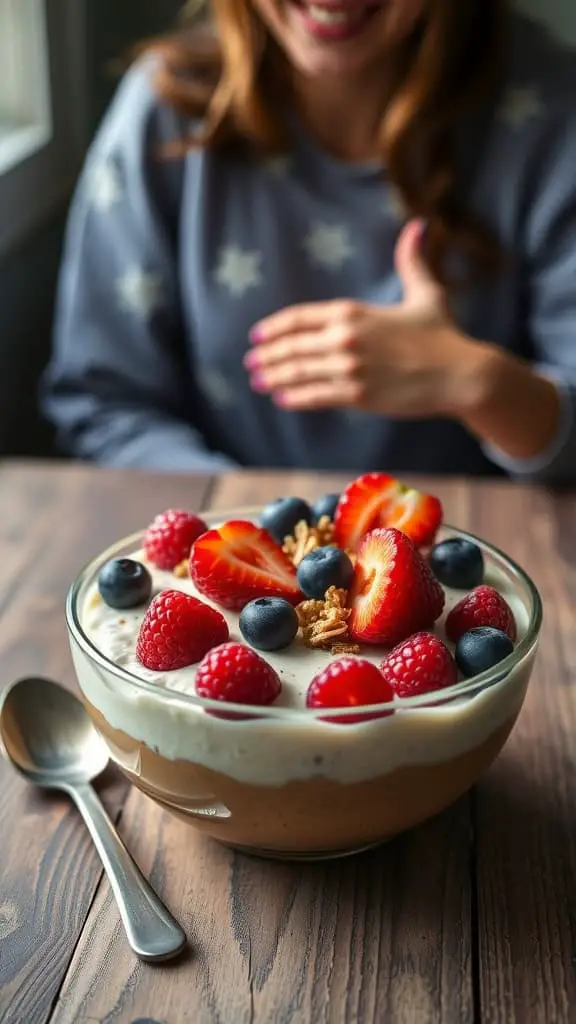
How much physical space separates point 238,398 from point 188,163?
329 millimetres

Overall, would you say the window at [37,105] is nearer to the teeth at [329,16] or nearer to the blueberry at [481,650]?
the teeth at [329,16]

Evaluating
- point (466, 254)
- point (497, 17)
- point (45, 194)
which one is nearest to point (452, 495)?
point (466, 254)

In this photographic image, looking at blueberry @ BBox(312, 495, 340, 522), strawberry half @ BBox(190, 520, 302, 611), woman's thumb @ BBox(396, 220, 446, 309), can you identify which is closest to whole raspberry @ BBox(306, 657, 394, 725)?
strawberry half @ BBox(190, 520, 302, 611)

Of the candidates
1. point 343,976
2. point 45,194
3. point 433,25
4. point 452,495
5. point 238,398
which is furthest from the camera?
point 45,194

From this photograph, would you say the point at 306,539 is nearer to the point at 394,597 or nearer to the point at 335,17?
the point at 394,597

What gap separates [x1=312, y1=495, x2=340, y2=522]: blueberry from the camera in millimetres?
756

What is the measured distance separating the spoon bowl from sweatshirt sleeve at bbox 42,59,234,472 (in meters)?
0.69

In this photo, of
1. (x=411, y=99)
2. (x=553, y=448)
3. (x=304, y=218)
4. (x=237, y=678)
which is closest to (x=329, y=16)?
(x=411, y=99)

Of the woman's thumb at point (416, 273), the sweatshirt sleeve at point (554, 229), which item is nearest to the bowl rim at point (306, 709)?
the woman's thumb at point (416, 273)

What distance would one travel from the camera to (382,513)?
721mm

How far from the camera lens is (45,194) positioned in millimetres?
1836

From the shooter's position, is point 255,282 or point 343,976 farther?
point 255,282

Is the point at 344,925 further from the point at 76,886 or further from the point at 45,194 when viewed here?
the point at 45,194

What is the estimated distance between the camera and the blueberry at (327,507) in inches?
29.8
